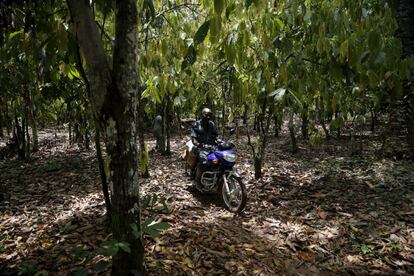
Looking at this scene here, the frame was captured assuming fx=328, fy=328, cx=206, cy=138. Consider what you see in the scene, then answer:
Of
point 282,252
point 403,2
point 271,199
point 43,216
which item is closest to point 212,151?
point 271,199

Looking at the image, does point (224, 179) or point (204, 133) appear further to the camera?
point (204, 133)

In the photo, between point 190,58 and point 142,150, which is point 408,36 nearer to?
point 190,58

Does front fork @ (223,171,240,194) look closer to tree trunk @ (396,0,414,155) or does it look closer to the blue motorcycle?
the blue motorcycle

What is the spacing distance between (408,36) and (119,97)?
18.7 ft

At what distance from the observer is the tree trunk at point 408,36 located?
580 centimetres

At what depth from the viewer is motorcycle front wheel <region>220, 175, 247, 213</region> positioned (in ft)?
17.1

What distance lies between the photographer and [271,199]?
5.79 meters

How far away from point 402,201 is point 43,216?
5447 mm

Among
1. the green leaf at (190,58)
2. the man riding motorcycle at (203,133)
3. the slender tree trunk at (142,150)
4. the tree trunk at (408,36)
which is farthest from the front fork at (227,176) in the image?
the tree trunk at (408,36)

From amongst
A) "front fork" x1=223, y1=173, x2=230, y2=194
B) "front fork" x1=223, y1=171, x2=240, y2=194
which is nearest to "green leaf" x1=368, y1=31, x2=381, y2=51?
"front fork" x1=223, y1=171, x2=240, y2=194

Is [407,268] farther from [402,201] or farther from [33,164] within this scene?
[33,164]

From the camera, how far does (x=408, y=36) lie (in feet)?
19.1

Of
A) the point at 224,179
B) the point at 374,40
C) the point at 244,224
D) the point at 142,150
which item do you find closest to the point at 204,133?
the point at 224,179

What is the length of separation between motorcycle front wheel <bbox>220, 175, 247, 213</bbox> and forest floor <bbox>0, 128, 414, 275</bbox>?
14cm
